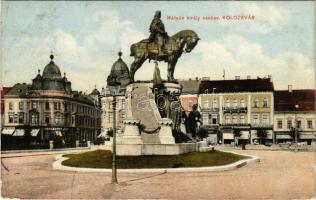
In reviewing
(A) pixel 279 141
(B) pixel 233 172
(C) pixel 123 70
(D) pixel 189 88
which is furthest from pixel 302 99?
(B) pixel 233 172

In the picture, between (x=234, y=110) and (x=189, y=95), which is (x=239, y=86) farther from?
(x=189, y=95)

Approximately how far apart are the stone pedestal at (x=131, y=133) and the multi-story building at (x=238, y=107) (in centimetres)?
4078

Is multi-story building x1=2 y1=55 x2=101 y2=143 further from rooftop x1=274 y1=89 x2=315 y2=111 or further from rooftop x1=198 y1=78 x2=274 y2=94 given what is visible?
rooftop x1=274 y1=89 x2=315 y2=111

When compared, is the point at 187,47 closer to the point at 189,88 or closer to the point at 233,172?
the point at 233,172

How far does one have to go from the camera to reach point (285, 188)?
14.2 metres

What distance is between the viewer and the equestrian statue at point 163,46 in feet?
80.6

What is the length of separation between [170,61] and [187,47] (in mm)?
1202

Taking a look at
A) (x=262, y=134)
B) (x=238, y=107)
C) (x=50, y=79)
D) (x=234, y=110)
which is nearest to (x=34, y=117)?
(x=50, y=79)

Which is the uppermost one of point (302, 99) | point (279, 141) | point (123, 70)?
point (123, 70)

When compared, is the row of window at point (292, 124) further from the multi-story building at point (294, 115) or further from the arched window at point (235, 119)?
the arched window at point (235, 119)

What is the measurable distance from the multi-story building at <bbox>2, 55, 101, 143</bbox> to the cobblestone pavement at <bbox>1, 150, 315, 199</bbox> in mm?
44843

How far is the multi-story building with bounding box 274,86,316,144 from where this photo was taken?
59.0 m

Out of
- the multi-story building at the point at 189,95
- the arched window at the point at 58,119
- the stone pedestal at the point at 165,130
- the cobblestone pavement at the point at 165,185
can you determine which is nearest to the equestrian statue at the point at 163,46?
the stone pedestal at the point at 165,130

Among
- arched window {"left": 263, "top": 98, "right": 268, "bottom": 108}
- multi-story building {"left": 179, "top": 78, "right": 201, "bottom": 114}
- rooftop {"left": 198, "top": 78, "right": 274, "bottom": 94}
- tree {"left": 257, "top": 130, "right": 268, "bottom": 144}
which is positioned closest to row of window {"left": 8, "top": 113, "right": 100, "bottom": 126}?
multi-story building {"left": 179, "top": 78, "right": 201, "bottom": 114}
